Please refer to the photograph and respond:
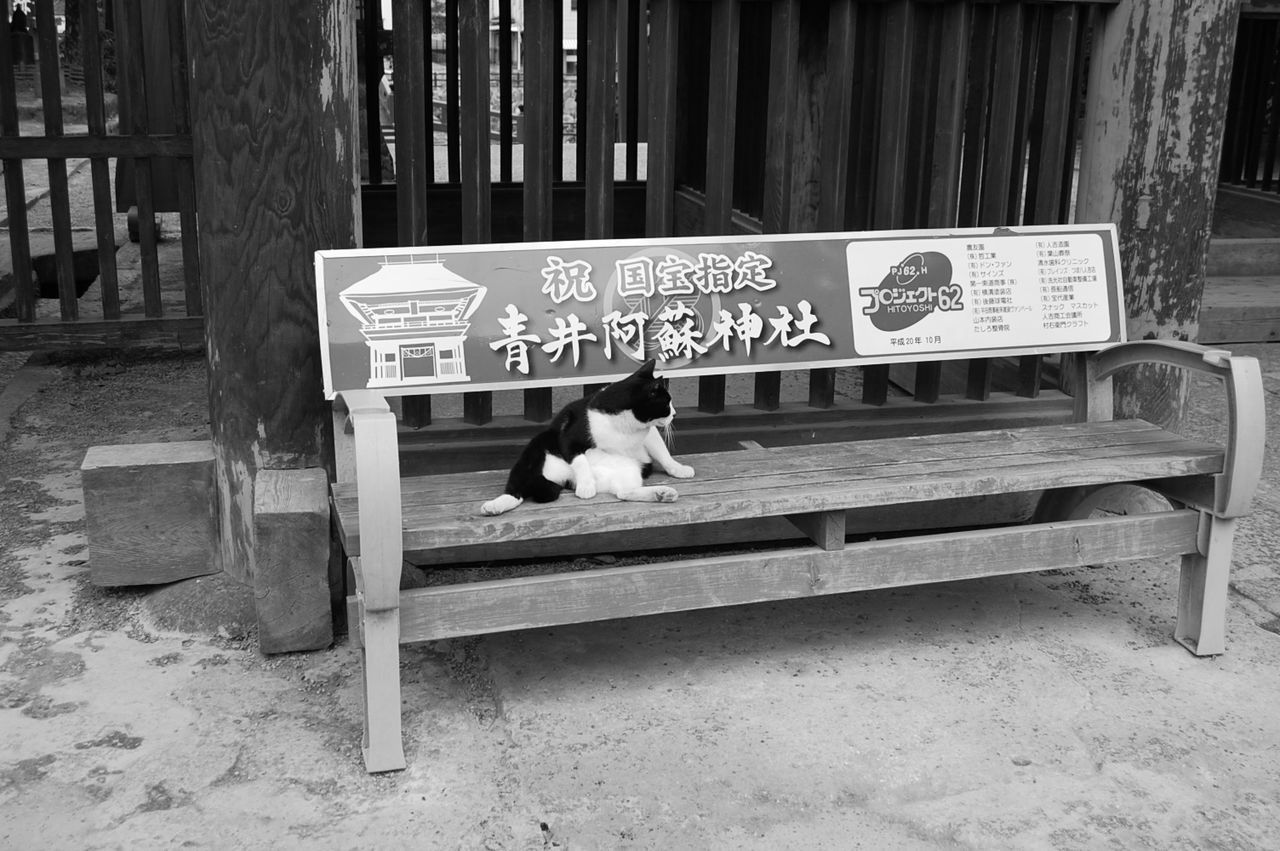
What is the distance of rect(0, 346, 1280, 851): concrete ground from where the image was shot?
9.02 feet

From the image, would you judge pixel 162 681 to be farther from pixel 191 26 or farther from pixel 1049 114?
pixel 1049 114

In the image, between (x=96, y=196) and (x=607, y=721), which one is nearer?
(x=607, y=721)

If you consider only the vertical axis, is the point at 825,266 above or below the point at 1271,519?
above

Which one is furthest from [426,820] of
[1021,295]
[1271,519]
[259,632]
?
[1271,519]

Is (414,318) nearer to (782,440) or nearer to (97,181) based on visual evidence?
(782,440)

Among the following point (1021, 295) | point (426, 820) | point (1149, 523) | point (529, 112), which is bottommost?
point (426, 820)

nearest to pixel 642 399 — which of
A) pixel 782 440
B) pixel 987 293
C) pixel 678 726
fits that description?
pixel 678 726

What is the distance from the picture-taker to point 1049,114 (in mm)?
4230

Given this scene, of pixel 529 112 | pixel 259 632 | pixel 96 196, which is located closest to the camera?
pixel 259 632

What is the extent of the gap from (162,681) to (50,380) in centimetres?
357

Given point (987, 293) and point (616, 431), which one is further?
point (987, 293)

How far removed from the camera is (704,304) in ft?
12.1

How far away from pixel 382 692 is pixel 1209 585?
2352mm

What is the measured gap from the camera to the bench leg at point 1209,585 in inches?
140
